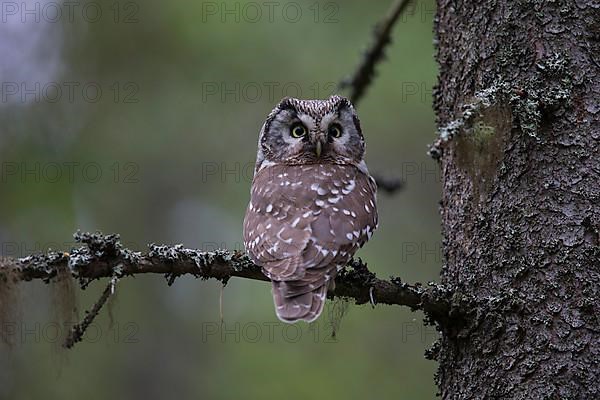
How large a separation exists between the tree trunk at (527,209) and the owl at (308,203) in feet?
1.85

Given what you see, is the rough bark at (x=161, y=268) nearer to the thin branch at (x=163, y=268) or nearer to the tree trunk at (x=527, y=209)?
the thin branch at (x=163, y=268)

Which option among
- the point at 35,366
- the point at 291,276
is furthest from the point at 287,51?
the point at 291,276

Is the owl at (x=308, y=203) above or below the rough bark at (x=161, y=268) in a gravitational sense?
above

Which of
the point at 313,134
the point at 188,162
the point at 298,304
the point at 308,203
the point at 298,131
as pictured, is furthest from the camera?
the point at 188,162

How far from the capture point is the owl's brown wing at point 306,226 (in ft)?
11.6

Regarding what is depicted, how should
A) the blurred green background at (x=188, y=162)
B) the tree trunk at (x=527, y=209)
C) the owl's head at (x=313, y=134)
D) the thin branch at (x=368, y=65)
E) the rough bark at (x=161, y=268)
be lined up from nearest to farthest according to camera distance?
1. the rough bark at (x=161, y=268)
2. the tree trunk at (x=527, y=209)
3. the owl's head at (x=313, y=134)
4. the thin branch at (x=368, y=65)
5. the blurred green background at (x=188, y=162)

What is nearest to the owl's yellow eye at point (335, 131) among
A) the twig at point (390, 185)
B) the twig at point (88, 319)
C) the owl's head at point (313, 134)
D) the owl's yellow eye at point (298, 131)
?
the owl's head at point (313, 134)

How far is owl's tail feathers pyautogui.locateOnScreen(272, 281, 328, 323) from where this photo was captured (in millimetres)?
3408

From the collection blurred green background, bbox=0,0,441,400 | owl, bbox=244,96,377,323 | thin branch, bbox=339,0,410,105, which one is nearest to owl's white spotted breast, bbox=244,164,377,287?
owl, bbox=244,96,377,323

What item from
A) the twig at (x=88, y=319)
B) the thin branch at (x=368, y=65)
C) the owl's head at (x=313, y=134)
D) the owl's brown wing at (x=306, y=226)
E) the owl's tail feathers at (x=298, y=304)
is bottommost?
the twig at (x=88, y=319)

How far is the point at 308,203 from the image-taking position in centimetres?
412

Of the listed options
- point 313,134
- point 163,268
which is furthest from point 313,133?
point 163,268

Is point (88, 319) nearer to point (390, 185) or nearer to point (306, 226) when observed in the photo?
point (306, 226)

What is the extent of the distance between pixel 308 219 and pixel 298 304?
62 cm
